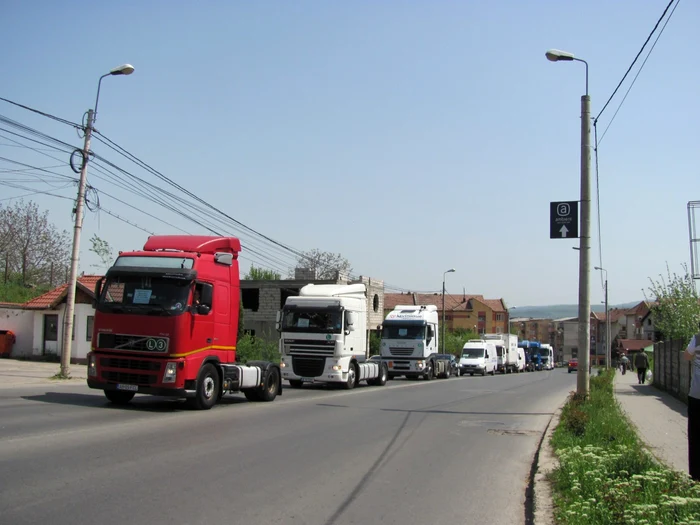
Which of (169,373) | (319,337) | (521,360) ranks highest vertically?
(319,337)

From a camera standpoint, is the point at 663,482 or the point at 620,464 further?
the point at 620,464

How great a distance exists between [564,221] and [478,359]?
33468 millimetres

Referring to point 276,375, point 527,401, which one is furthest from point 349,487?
point 527,401

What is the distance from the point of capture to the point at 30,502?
6.32m

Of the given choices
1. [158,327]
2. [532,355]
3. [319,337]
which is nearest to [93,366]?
[158,327]

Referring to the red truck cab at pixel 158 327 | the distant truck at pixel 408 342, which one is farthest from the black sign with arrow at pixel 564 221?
the distant truck at pixel 408 342

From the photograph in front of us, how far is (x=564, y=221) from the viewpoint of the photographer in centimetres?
1572

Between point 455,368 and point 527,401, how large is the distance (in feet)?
71.8

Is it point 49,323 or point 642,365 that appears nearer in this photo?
point 642,365

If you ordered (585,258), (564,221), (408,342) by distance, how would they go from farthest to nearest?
(408,342) → (564,221) → (585,258)

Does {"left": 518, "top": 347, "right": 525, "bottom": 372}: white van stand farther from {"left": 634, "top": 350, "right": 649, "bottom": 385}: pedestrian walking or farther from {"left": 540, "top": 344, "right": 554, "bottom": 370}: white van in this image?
{"left": 634, "top": 350, "right": 649, "bottom": 385}: pedestrian walking

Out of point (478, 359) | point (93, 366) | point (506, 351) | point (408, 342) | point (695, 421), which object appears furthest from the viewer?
point (506, 351)

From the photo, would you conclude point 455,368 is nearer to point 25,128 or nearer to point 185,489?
point 25,128

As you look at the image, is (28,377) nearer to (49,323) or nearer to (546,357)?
(49,323)
